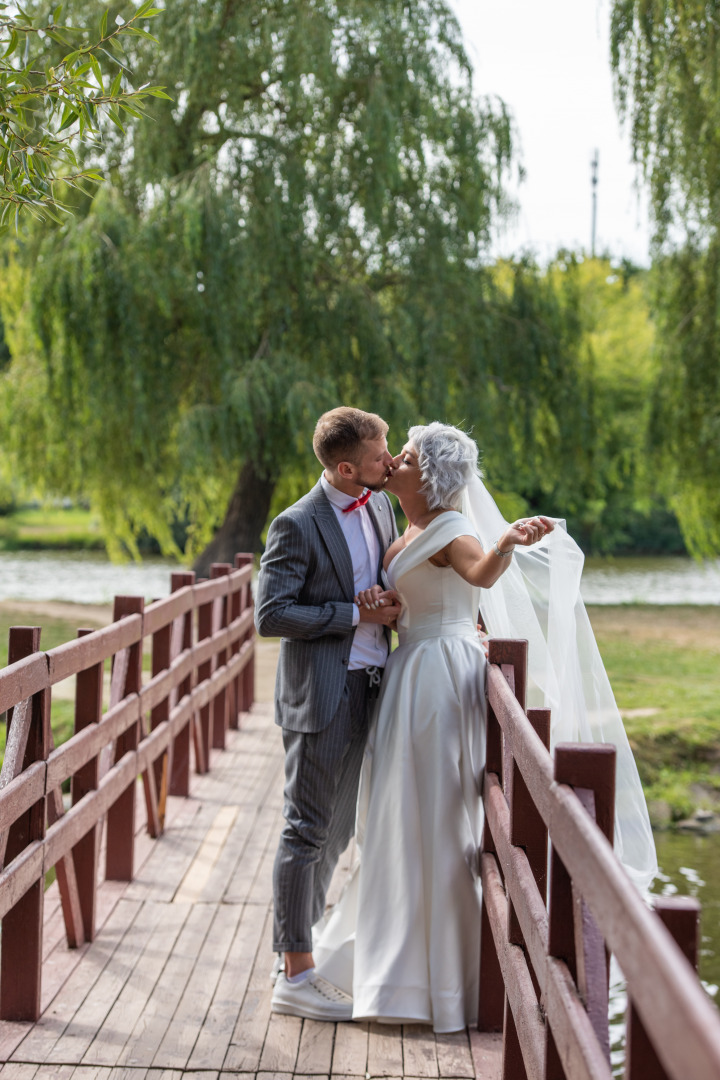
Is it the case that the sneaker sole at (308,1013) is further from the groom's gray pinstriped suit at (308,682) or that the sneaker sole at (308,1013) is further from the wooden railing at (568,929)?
the wooden railing at (568,929)

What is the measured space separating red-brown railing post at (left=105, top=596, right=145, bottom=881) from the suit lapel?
3.88 ft

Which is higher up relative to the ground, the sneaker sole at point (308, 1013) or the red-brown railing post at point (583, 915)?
the red-brown railing post at point (583, 915)

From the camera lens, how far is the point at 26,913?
2.97 m

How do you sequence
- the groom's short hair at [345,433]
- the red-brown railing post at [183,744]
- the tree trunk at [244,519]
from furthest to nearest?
A: the tree trunk at [244,519] → the red-brown railing post at [183,744] → the groom's short hair at [345,433]

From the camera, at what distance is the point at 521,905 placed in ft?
7.34

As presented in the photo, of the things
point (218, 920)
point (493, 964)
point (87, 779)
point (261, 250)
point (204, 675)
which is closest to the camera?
point (493, 964)

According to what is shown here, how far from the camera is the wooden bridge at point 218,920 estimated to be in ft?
4.89

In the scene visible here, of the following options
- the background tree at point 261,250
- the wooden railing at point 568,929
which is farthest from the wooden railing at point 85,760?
the background tree at point 261,250

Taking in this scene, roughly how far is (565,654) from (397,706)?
1.71ft

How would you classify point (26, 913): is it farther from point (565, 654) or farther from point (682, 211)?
point (682, 211)

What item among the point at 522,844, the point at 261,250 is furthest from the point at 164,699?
the point at 261,250

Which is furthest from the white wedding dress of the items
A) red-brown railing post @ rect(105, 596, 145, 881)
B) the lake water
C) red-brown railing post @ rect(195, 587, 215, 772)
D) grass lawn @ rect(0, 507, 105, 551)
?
grass lawn @ rect(0, 507, 105, 551)

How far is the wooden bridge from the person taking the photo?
149cm

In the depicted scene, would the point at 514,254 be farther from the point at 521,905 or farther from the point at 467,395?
the point at 521,905
